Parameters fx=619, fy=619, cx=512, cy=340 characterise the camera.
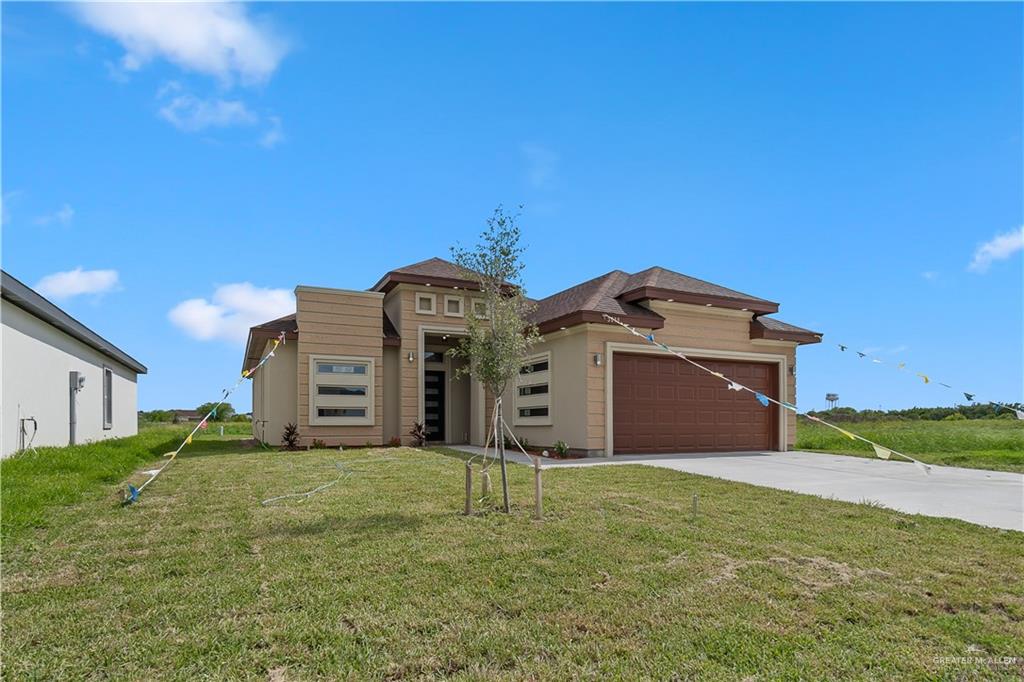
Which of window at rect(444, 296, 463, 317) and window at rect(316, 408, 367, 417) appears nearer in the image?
window at rect(316, 408, 367, 417)

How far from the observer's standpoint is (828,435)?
18672 mm

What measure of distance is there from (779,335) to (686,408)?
124 inches

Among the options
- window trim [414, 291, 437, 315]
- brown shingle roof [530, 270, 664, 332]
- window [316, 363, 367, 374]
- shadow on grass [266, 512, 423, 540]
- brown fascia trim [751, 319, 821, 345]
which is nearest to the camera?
shadow on grass [266, 512, 423, 540]

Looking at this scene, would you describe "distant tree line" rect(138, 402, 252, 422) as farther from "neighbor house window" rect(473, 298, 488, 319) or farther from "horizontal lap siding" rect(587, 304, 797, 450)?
"neighbor house window" rect(473, 298, 488, 319)

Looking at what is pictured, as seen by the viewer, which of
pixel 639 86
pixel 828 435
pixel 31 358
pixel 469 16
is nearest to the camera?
pixel 469 16

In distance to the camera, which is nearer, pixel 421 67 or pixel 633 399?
pixel 421 67

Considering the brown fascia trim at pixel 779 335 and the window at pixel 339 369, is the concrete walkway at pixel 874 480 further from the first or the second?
the window at pixel 339 369

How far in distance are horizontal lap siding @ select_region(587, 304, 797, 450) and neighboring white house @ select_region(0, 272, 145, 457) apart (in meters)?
10.4

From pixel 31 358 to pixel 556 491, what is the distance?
10125mm

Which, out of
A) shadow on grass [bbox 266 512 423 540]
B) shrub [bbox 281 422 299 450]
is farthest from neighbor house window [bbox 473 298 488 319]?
shrub [bbox 281 422 299 450]

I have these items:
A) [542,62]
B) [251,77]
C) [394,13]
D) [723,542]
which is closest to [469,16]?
[394,13]

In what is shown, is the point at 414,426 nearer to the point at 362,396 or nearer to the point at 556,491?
the point at 362,396

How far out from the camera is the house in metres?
13.5

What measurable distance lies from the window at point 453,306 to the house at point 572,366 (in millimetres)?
40
